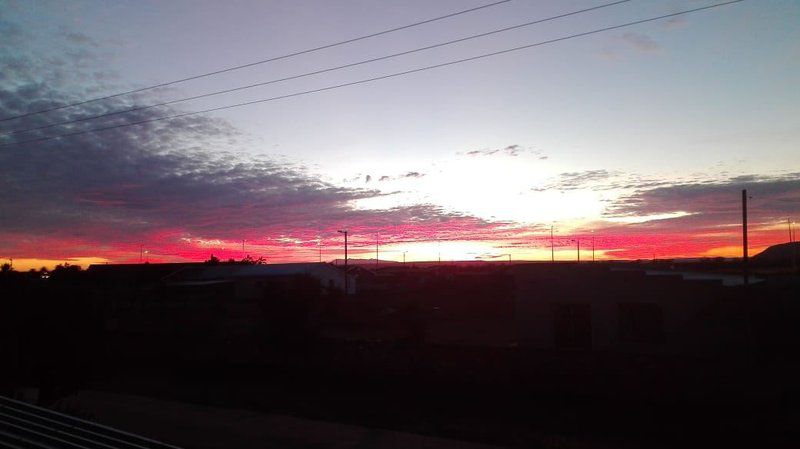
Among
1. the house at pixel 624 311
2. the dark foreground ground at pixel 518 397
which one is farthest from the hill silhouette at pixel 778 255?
the dark foreground ground at pixel 518 397

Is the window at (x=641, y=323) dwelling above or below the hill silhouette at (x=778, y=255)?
below

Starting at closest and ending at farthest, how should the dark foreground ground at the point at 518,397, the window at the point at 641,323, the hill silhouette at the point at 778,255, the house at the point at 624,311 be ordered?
the dark foreground ground at the point at 518,397 → the house at the point at 624,311 → the window at the point at 641,323 → the hill silhouette at the point at 778,255

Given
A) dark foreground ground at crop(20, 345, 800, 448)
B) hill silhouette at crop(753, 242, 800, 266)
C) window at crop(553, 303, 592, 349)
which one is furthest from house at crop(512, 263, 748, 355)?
hill silhouette at crop(753, 242, 800, 266)

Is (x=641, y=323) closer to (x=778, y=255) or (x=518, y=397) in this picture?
(x=518, y=397)

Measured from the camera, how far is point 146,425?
16172 mm

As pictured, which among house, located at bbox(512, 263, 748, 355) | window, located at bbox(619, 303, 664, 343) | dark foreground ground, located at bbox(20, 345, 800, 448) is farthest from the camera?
window, located at bbox(619, 303, 664, 343)

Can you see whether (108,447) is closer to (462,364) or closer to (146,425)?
(146,425)

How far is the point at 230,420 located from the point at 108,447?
11924 mm

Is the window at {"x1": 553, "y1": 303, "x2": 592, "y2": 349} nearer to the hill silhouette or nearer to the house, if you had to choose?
the house

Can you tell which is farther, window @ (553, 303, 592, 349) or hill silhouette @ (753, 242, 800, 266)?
hill silhouette @ (753, 242, 800, 266)

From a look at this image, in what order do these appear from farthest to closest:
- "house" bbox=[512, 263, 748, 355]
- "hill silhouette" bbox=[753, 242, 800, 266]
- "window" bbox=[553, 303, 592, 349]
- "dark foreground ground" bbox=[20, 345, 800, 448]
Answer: "hill silhouette" bbox=[753, 242, 800, 266] < "window" bbox=[553, 303, 592, 349] < "house" bbox=[512, 263, 748, 355] < "dark foreground ground" bbox=[20, 345, 800, 448]

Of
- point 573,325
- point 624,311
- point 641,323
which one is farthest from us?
point 573,325

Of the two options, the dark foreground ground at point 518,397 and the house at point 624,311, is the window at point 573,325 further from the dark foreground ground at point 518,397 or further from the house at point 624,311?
the dark foreground ground at point 518,397

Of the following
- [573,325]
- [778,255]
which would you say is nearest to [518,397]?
[573,325]
